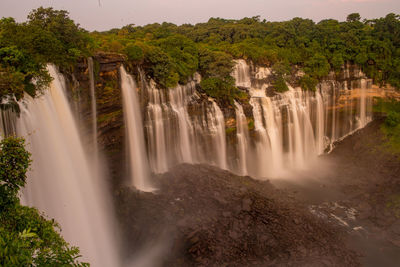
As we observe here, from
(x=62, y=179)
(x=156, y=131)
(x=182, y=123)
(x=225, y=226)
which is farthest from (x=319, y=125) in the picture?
(x=62, y=179)

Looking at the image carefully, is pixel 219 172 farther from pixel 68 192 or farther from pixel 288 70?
pixel 288 70

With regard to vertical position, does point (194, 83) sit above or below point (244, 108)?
above

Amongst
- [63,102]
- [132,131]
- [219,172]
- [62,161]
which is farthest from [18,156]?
[219,172]

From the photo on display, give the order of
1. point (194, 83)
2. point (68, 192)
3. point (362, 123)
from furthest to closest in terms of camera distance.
Result: 1. point (362, 123)
2. point (194, 83)
3. point (68, 192)

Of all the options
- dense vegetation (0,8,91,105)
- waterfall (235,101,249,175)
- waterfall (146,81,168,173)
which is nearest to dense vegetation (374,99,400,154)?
waterfall (235,101,249,175)

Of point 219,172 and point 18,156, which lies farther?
point 219,172

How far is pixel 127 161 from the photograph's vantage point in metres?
19.7

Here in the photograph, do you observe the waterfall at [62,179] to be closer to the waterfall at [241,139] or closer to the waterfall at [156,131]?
the waterfall at [156,131]

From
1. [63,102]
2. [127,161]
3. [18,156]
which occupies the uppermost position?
[63,102]

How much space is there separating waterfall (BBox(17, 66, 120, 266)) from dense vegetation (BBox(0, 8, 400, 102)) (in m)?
1.03

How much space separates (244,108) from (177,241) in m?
13.4

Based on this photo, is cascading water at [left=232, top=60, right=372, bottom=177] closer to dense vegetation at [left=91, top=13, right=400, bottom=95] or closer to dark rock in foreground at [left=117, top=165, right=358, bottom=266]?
dense vegetation at [left=91, top=13, right=400, bottom=95]

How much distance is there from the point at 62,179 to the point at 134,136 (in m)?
7.06

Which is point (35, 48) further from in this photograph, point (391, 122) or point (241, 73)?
point (391, 122)
